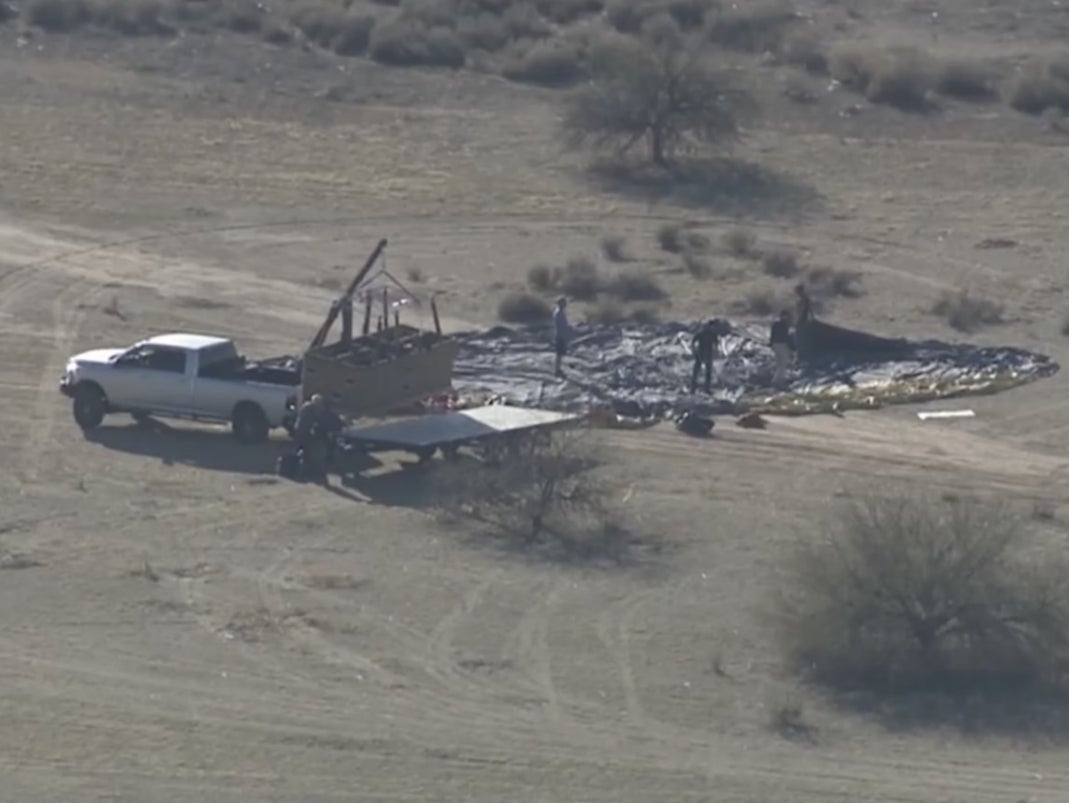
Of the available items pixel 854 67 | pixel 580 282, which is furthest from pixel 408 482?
pixel 854 67

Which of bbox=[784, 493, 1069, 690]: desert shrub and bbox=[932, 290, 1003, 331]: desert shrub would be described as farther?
bbox=[932, 290, 1003, 331]: desert shrub

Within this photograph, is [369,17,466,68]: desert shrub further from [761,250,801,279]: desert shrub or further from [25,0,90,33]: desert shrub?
[761,250,801,279]: desert shrub

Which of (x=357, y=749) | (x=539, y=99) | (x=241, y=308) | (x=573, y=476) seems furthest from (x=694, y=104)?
(x=357, y=749)

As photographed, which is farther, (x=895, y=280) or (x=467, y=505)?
(x=895, y=280)

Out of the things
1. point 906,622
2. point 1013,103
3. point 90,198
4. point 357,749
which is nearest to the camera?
point 357,749

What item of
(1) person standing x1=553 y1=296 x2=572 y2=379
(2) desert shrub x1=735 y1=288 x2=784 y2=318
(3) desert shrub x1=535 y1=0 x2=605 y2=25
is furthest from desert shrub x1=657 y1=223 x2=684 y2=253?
(3) desert shrub x1=535 y1=0 x2=605 y2=25

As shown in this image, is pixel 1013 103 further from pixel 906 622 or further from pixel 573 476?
pixel 906 622

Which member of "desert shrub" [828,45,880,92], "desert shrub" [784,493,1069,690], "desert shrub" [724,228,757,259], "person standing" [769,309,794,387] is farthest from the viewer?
"desert shrub" [828,45,880,92]
